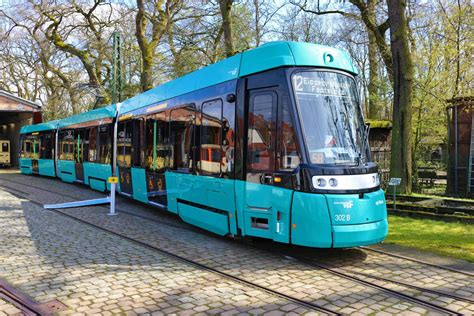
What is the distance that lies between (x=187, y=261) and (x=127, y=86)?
2574 cm

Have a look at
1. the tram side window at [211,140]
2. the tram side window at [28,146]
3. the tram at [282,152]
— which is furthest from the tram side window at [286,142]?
the tram side window at [28,146]

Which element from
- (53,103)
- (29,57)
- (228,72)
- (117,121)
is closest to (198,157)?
(228,72)

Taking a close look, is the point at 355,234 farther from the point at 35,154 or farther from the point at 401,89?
the point at 35,154

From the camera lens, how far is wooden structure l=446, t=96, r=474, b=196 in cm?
1916

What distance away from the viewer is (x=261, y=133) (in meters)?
6.72

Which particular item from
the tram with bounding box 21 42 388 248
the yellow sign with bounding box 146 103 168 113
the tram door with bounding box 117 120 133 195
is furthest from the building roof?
the tram with bounding box 21 42 388 248

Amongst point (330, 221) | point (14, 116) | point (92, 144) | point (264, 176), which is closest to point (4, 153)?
point (14, 116)

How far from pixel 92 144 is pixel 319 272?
1292 cm

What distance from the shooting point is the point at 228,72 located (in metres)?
7.60

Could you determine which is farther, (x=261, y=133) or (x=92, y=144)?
(x=92, y=144)

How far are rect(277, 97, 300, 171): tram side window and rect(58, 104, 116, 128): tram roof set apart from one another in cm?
967

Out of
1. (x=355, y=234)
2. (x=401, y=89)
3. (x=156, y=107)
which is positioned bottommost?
(x=355, y=234)

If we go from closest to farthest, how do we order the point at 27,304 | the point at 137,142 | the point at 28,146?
1. the point at 27,304
2. the point at 137,142
3. the point at 28,146

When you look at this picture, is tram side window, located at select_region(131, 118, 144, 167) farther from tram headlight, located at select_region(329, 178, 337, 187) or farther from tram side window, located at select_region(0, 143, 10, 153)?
tram side window, located at select_region(0, 143, 10, 153)
